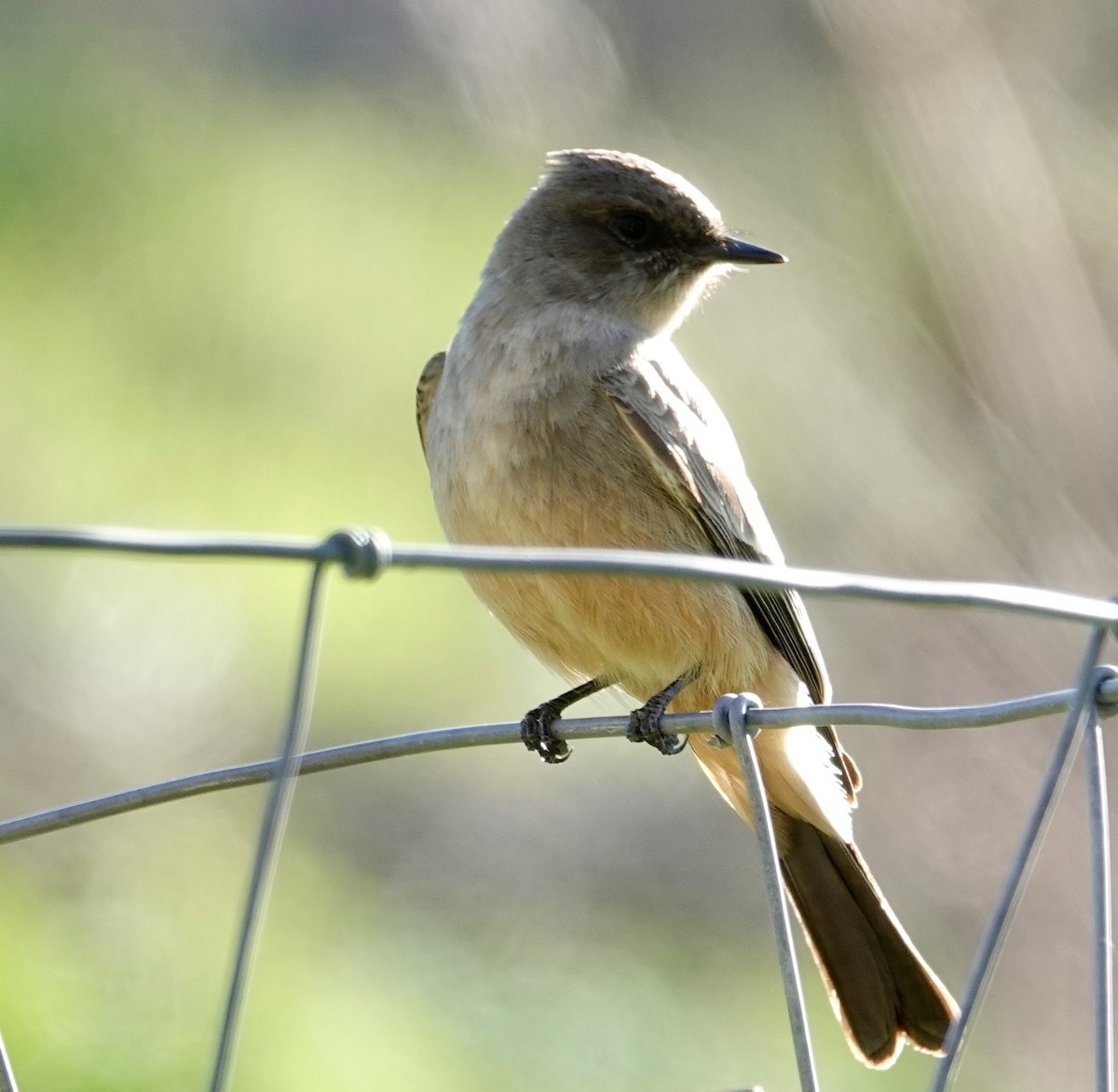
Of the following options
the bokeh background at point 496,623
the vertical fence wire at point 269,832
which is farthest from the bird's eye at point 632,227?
the vertical fence wire at point 269,832

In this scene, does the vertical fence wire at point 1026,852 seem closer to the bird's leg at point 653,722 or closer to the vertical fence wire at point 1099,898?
the vertical fence wire at point 1099,898

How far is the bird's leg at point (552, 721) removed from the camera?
3.20 meters

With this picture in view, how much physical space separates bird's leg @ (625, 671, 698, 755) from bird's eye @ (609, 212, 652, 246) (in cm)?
108

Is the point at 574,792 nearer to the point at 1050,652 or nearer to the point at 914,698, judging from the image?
the point at 914,698

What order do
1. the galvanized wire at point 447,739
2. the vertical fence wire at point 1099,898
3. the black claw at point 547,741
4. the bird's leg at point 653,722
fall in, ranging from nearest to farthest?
the vertical fence wire at point 1099,898, the galvanized wire at point 447,739, the bird's leg at point 653,722, the black claw at point 547,741

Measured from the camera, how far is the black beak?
3.93 metres

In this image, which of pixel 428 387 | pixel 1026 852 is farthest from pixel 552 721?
pixel 1026 852

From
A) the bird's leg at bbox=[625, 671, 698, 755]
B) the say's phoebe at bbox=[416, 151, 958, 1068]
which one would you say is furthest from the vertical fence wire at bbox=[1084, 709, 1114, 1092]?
the say's phoebe at bbox=[416, 151, 958, 1068]

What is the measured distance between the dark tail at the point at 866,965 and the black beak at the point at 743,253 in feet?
4.20

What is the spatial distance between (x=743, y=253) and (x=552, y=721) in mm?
1233

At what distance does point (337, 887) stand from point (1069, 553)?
2.99m

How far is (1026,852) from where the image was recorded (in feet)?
5.64

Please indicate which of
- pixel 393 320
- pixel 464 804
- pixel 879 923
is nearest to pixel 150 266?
pixel 393 320

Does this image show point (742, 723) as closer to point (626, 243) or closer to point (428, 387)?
point (428, 387)
